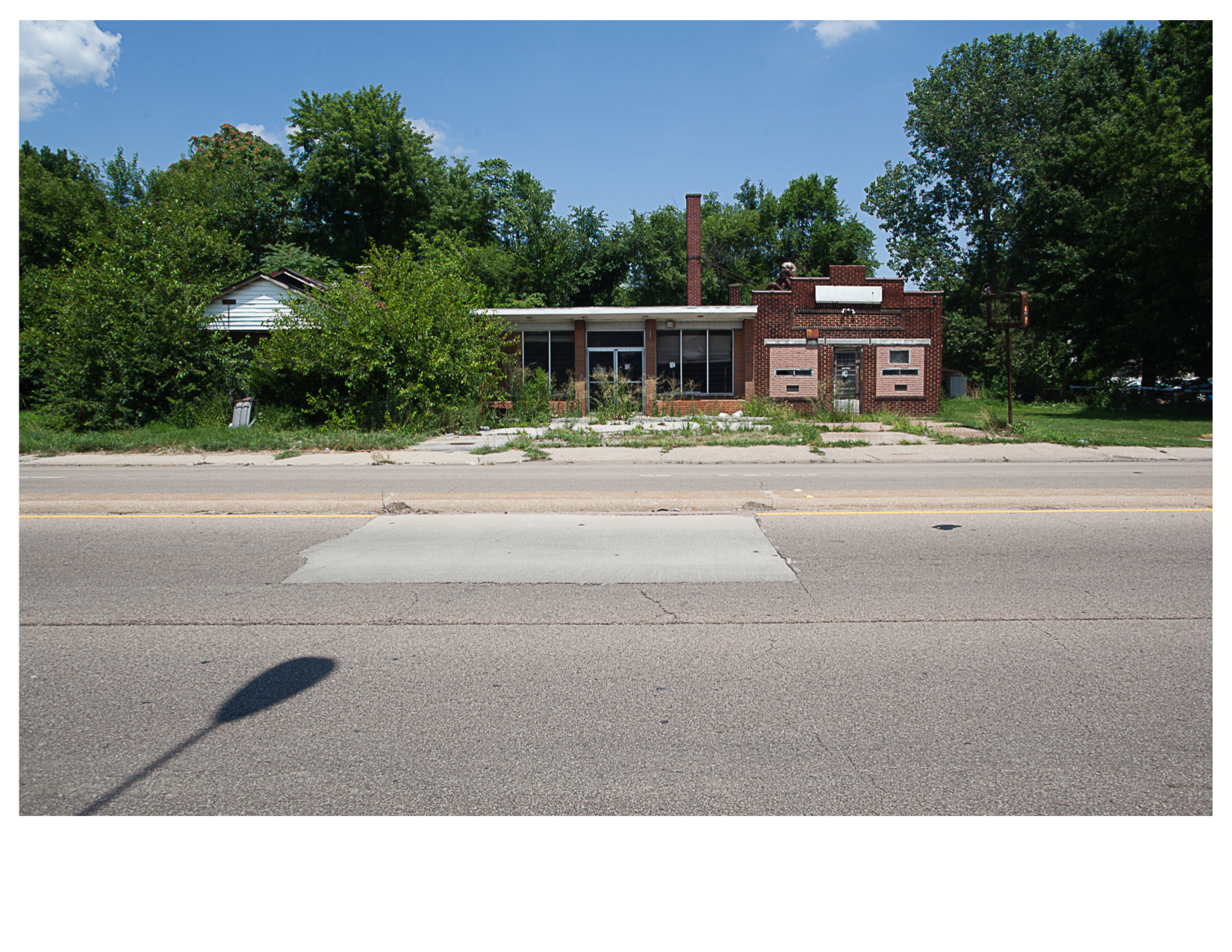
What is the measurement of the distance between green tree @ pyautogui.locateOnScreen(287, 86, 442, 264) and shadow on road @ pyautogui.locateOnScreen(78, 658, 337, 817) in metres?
42.6

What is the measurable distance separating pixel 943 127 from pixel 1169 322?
2332 cm

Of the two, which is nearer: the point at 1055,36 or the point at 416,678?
the point at 416,678

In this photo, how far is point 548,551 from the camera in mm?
7430

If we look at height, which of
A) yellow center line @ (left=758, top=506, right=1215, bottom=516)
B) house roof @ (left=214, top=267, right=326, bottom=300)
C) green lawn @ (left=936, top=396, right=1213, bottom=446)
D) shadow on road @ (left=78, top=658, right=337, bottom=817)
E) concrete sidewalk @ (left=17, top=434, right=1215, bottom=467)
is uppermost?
house roof @ (left=214, top=267, right=326, bottom=300)

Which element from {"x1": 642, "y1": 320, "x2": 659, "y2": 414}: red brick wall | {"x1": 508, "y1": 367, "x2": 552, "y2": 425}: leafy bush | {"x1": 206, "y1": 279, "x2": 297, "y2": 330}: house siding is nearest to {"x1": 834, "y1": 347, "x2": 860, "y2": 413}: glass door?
{"x1": 642, "y1": 320, "x2": 659, "y2": 414}: red brick wall

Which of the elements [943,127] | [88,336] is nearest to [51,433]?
[88,336]

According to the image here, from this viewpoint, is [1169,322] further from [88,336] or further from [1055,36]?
[88,336]

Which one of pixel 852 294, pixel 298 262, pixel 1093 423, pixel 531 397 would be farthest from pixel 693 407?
pixel 298 262

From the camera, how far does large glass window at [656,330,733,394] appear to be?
2983 cm

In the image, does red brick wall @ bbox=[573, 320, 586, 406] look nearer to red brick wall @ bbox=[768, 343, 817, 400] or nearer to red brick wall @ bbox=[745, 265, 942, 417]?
red brick wall @ bbox=[745, 265, 942, 417]

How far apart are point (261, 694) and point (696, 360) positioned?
27020mm

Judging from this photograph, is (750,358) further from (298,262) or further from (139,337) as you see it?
(298,262)

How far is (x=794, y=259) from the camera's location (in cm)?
6144

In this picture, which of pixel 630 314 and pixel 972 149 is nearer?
pixel 630 314
